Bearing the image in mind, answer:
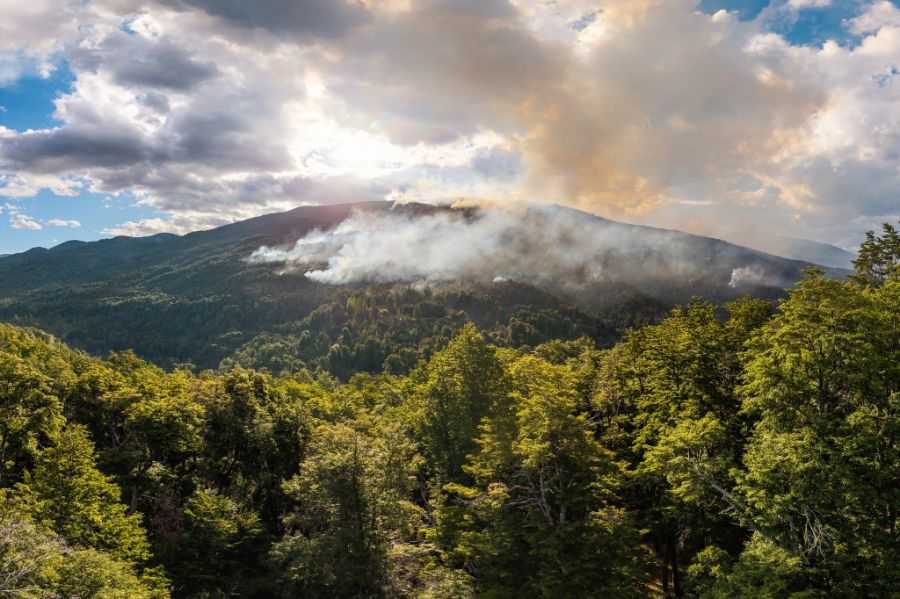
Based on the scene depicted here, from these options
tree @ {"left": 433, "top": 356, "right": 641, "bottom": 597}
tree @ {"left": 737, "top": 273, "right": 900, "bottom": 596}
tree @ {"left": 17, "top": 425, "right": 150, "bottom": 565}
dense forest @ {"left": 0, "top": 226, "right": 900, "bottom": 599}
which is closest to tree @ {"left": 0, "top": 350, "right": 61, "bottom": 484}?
dense forest @ {"left": 0, "top": 226, "right": 900, "bottom": 599}

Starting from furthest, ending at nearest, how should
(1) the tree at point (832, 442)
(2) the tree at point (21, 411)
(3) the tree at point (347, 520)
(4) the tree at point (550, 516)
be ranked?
(2) the tree at point (21, 411)
(3) the tree at point (347, 520)
(4) the tree at point (550, 516)
(1) the tree at point (832, 442)

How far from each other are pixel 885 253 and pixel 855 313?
2523 cm

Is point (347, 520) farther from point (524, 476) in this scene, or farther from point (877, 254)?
point (877, 254)

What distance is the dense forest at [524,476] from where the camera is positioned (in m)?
22.2

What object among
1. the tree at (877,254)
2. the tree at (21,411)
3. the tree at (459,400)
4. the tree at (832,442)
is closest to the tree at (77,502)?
the tree at (21,411)

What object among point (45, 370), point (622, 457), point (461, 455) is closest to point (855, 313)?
point (622, 457)

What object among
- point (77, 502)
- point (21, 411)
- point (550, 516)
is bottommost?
Result: point (550, 516)

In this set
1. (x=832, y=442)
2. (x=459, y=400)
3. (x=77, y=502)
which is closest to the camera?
(x=832, y=442)

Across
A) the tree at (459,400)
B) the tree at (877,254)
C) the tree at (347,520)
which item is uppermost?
the tree at (877,254)

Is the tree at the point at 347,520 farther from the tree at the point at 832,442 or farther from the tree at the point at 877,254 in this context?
the tree at the point at 877,254

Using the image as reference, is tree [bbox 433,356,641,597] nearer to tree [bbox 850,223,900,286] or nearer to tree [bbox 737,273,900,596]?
tree [bbox 737,273,900,596]

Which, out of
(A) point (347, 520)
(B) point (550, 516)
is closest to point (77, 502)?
(A) point (347, 520)

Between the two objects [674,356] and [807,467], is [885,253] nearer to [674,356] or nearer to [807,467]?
[674,356]

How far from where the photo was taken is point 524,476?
31.5 m
